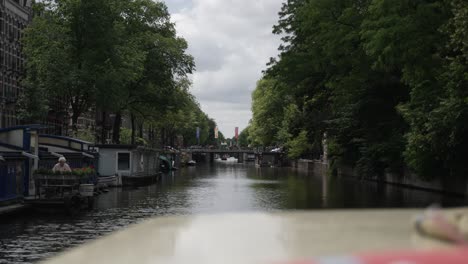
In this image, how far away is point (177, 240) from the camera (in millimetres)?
3160

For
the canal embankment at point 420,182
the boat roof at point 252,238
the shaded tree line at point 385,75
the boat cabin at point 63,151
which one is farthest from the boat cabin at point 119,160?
the boat roof at point 252,238

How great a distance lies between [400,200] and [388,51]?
786 centimetres

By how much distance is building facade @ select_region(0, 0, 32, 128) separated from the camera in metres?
53.9

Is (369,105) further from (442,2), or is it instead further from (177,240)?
(177,240)

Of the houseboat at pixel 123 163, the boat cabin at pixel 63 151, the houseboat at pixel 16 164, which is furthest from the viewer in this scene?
the houseboat at pixel 123 163

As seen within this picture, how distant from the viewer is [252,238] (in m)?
3.17

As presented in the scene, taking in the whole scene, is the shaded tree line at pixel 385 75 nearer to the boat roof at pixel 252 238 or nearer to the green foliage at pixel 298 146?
the boat roof at pixel 252 238

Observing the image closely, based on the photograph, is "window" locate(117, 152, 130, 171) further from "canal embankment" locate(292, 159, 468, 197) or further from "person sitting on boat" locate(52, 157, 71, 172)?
"person sitting on boat" locate(52, 157, 71, 172)

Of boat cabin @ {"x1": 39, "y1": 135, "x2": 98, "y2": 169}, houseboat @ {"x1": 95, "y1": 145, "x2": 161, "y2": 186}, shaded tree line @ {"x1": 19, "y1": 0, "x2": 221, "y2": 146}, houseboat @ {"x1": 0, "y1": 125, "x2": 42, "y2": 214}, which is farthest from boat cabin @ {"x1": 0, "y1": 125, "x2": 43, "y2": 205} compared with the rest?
houseboat @ {"x1": 95, "y1": 145, "x2": 161, "y2": 186}

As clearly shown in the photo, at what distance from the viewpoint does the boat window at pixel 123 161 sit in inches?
1956

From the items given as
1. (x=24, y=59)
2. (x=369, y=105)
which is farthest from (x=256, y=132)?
(x=369, y=105)

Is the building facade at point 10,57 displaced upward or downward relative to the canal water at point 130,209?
upward

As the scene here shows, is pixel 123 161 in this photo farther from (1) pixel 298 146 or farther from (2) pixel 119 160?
(1) pixel 298 146

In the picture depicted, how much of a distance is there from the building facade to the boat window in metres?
10.5
